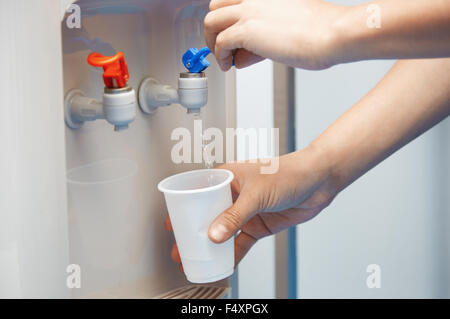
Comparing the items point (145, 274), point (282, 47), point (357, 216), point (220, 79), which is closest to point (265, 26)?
point (282, 47)

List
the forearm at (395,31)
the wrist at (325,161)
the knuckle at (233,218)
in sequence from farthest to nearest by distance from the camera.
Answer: the wrist at (325,161)
the knuckle at (233,218)
the forearm at (395,31)

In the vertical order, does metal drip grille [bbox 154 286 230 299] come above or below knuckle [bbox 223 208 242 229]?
below

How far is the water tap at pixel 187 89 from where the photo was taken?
50 cm

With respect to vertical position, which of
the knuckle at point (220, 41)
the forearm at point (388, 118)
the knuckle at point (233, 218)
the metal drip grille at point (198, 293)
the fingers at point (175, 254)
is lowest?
the metal drip grille at point (198, 293)

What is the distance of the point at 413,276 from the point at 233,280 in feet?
0.89

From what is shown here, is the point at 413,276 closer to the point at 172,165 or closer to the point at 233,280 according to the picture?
the point at 233,280

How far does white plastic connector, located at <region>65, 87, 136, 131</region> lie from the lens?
459 millimetres

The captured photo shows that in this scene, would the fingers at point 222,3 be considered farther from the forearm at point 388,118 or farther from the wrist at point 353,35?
the forearm at point 388,118

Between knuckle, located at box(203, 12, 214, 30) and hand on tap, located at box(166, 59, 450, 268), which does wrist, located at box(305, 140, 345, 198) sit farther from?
knuckle, located at box(203, 12, 214, 30)

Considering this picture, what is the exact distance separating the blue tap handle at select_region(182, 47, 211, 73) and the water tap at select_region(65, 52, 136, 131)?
0.06 meters

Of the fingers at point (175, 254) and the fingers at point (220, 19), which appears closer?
the fingers at point (220, 19)

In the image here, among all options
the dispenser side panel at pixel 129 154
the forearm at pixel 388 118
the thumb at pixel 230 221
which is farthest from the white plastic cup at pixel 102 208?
the forearm at pixel 388 118

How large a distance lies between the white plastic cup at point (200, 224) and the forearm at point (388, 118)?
15 cm

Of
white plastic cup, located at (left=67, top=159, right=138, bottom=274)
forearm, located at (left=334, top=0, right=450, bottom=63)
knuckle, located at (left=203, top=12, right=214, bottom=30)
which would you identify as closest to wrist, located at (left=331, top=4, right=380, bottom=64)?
forearm, located at (left=334, top=0, right=450, bottom=63)
